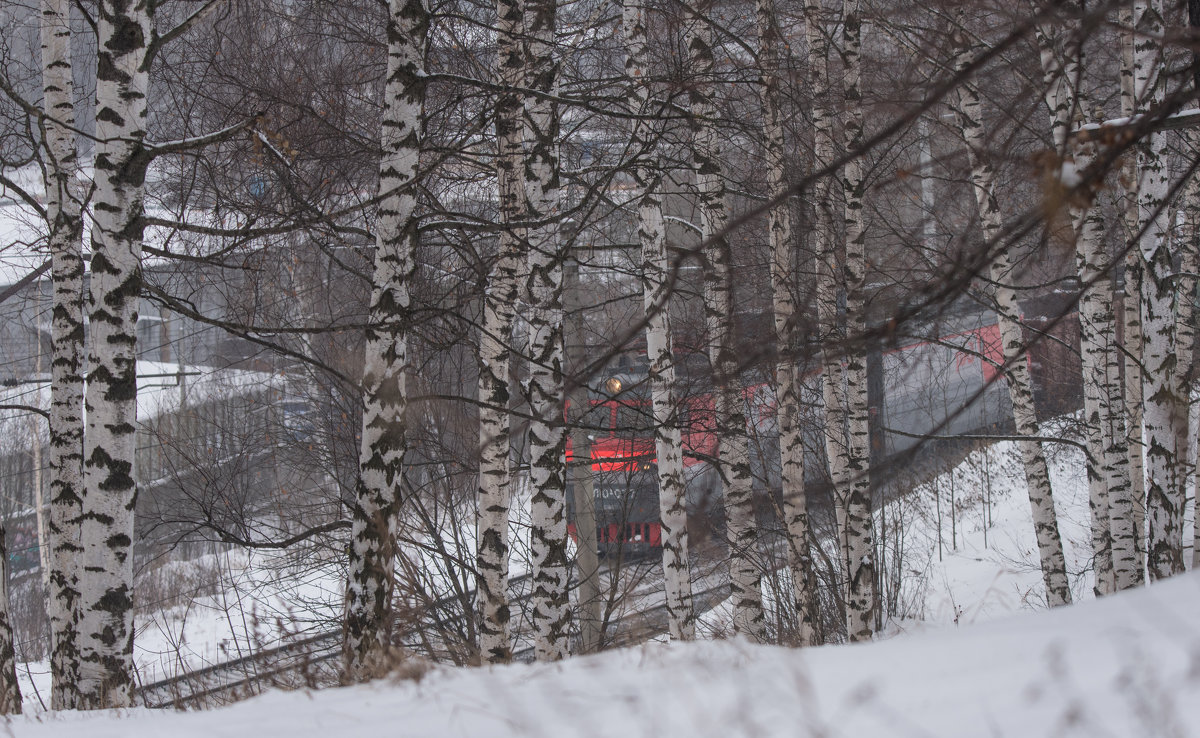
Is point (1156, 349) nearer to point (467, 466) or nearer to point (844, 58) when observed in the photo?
point (844, 58)

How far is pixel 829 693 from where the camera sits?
2.58m

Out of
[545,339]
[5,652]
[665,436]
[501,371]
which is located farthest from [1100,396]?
[5,652]

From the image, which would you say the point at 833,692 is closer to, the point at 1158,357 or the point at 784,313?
the point at 1158,357

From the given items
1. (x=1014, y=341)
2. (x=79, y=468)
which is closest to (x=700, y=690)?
(x=79, y=468)

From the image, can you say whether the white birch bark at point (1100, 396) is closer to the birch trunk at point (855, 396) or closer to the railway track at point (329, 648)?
the birch trunk at point (855, 396)

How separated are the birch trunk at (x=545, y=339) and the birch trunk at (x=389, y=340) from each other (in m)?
0.90

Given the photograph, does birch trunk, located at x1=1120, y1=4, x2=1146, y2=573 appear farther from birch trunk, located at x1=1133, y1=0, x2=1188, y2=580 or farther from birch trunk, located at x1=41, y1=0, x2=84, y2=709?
birch trunk, located at x1=41, y1=0, x2=84, y2=709

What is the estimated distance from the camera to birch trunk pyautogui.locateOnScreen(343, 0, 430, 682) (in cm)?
504

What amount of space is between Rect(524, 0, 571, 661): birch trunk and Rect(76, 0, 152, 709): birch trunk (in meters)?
2.39

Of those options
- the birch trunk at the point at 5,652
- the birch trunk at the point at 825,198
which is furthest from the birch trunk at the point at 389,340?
the birch trunk at the point at 825,198

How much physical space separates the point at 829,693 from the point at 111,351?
14.3ft

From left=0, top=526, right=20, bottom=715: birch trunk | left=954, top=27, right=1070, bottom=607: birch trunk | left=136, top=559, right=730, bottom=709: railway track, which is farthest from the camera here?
left=136, top=559, right=730, bottom=709: railway track

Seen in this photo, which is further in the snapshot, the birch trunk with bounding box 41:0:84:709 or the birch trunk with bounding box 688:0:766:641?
the birch trunk with bounding box 688:0:766:641

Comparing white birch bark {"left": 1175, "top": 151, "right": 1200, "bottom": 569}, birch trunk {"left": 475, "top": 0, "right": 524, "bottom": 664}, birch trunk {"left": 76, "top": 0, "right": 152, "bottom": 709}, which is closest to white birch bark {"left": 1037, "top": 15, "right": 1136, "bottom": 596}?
white birch bark {"left": 1175, "top": 151, "right": 1200, "bottom": 569}
